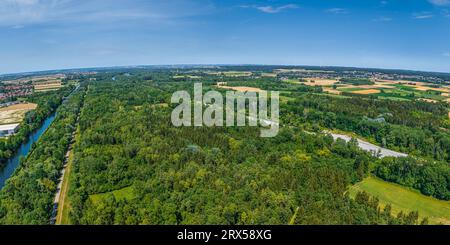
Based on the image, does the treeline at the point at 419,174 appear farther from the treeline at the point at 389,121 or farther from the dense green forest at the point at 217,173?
the treeline at the point at 389,121

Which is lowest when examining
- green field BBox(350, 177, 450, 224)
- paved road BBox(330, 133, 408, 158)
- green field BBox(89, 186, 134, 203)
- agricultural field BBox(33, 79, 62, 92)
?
green field BBox(350, 177, 450, 224)

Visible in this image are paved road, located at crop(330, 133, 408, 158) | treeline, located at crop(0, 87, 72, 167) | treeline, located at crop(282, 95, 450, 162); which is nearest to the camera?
paved road, located at crop(330, 133, 408, 158)

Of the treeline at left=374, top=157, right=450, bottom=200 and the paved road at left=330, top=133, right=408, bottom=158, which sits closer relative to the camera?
the treeline at left=374, top=157, right=450, bottom=200

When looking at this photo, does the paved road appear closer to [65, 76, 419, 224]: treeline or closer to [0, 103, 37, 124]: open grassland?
[65, 76, 419, 224]: treeline

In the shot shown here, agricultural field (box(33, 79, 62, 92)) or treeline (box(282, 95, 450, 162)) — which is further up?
agricultural field (box(33, 79, 62, 92))

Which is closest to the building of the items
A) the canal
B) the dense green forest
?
the canal

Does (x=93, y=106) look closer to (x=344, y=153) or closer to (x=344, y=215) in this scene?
(x=344, y=153)

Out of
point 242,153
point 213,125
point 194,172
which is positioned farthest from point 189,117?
point 194,172
